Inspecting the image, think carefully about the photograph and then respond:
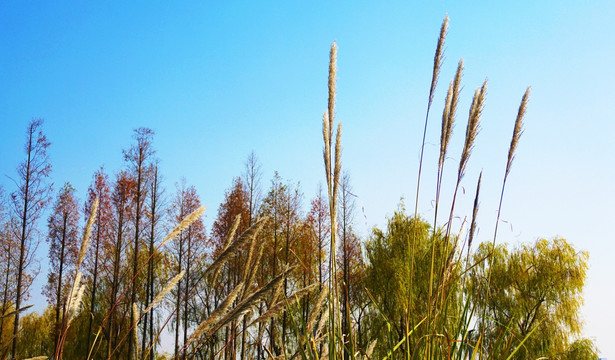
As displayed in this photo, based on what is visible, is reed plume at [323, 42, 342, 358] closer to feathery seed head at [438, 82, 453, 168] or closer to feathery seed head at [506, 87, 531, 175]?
feathery seed head at [438, 82, 453, 168]

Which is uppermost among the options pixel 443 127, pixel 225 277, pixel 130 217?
pixel 130 217

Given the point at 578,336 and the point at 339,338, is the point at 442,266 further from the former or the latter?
the point at 578,336

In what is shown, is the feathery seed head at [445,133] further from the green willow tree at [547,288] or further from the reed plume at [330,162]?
the green willow tree at [547,288]

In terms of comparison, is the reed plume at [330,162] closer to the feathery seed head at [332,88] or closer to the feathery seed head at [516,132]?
the feathery seed head at [332,88]

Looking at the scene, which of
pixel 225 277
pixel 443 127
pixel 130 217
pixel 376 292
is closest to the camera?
pixel 443 127

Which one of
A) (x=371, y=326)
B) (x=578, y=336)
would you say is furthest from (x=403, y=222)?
(x=578, y=336)

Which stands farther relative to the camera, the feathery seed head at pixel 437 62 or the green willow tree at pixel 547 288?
the green willow tree at pixel 547 288

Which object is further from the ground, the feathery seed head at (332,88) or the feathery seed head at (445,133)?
the feathery seed head at (332,88)

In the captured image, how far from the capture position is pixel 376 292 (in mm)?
17922

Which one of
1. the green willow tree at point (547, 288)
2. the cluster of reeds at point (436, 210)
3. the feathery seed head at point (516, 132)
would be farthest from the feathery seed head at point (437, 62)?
the green willow tree at point (547, 288)

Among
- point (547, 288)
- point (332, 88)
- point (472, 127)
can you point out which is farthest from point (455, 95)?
point (547, 288)

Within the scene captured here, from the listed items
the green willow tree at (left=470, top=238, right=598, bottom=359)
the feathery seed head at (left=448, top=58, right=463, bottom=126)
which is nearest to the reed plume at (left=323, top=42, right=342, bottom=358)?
the feathery seed head at (left=448, top=58, right=463, bottom=126)

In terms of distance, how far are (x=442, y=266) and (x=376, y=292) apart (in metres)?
16.4

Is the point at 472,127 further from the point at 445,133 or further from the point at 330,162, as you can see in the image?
the point at 330,162
